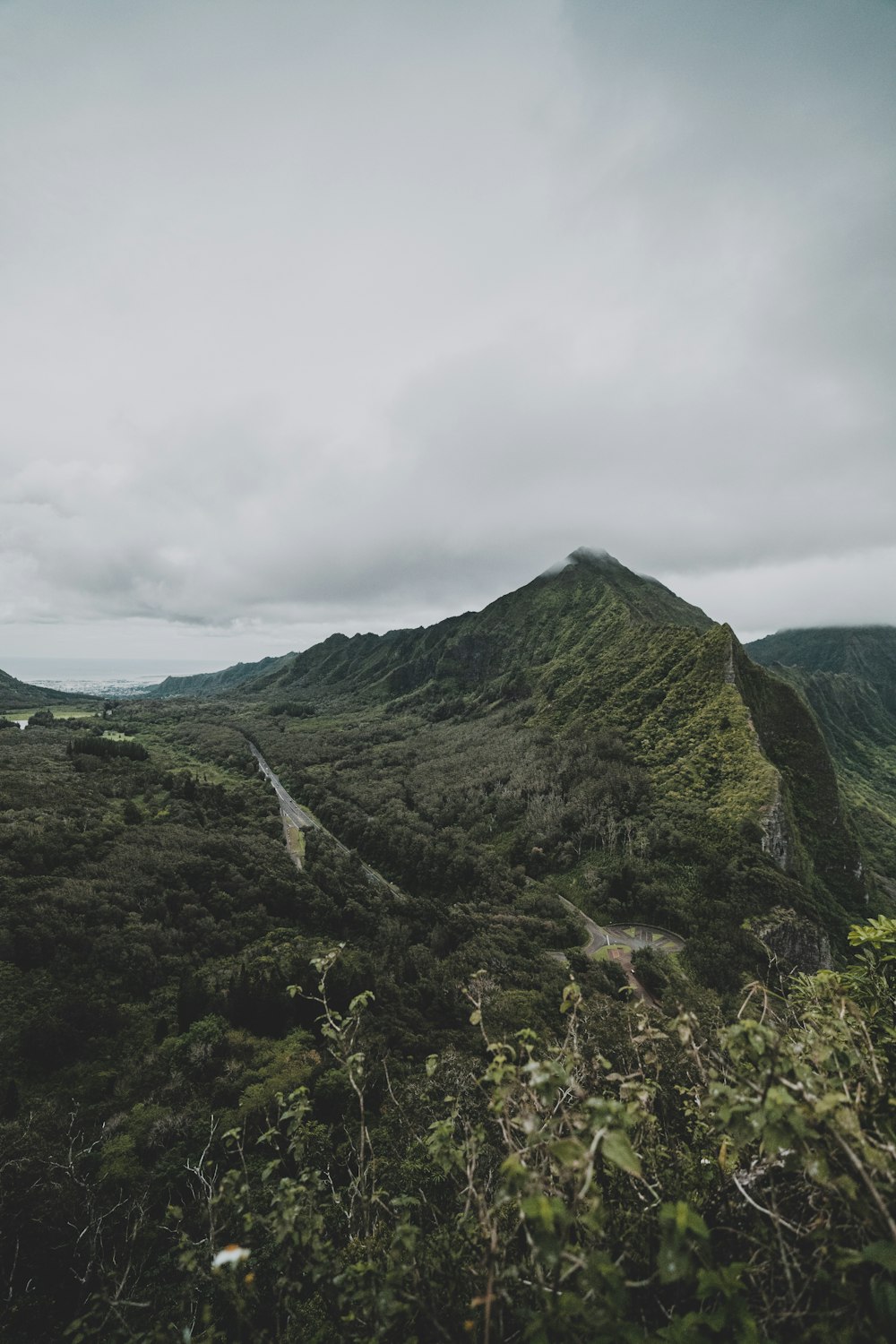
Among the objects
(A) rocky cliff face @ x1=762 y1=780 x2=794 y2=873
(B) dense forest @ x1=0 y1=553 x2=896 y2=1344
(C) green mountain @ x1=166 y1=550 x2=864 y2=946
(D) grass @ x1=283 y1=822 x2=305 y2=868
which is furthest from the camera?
(C) green mountain @ x1=166 y1=550 x2=864 y2=946

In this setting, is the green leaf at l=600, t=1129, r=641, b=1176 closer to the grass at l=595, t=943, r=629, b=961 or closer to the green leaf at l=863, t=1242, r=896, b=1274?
the green leaf at l=863, t=1242, r=896, b=1274

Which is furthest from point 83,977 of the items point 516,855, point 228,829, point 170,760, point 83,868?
point 170,760

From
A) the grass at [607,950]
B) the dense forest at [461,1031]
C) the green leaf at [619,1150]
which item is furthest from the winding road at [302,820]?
the green leaf at [619,1150]

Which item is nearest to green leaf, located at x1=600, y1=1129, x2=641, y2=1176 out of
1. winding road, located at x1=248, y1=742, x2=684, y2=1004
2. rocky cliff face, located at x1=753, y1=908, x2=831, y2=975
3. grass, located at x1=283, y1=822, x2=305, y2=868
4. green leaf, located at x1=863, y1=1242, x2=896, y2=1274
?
green leaf, located at x1=863, y1=1242, x2=896, y2=1274

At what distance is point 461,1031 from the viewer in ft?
129

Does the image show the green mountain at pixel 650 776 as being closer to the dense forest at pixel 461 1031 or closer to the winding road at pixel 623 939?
the dense forest at pixel 461 1031

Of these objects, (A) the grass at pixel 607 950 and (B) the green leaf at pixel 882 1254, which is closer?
(B) the green leaf at pixel 882 1254

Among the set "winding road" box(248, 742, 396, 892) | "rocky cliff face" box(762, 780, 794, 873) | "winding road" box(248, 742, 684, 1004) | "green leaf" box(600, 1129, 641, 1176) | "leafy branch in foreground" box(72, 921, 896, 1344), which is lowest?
"winding road" box(248, 742, 684, 1004)

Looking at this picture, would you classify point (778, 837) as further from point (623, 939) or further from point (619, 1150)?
point (619, 1150)

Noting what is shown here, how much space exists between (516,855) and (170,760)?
291 feet

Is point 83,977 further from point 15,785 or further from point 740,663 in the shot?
point 740,663

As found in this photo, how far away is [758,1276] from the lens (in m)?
3.99

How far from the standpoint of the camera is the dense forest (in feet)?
12.0

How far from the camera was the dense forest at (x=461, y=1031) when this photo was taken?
3.65 meters
